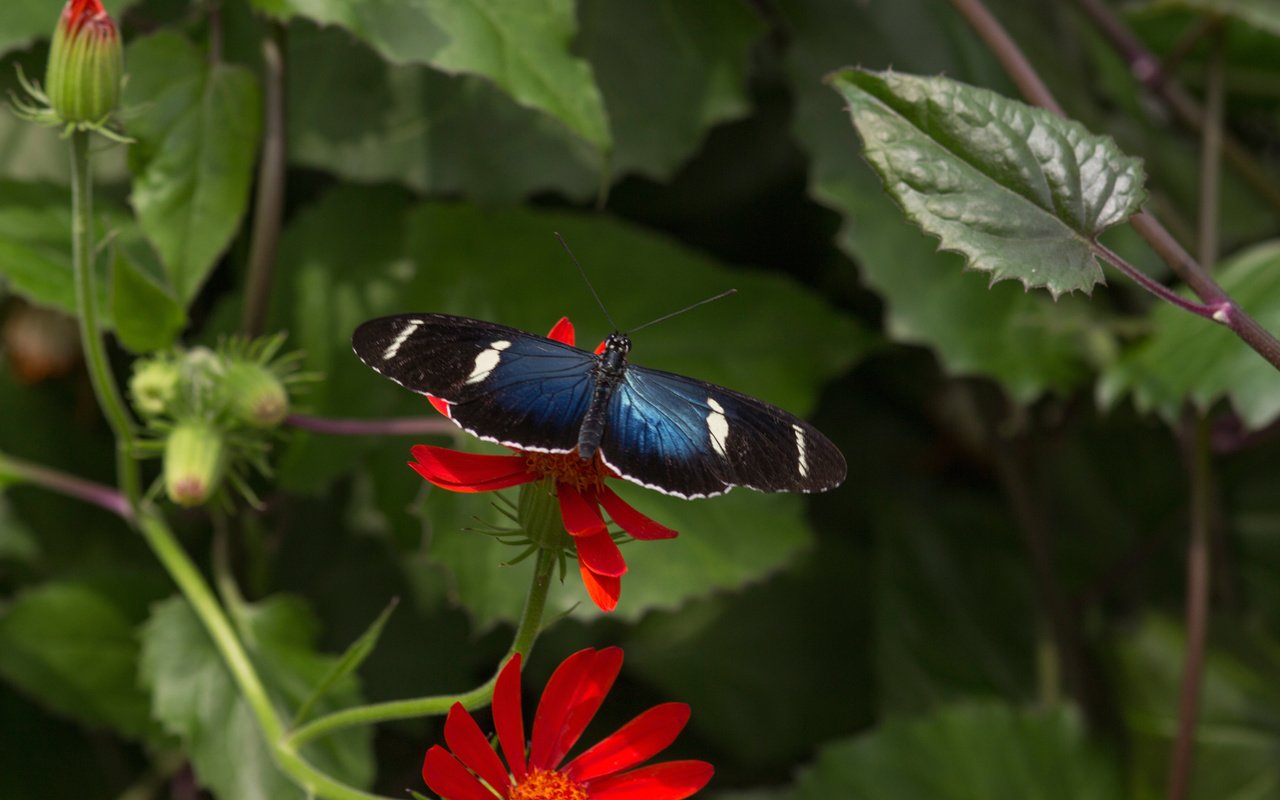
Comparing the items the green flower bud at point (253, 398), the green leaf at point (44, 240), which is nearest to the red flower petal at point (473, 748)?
the green flower bud at point (253, 398)

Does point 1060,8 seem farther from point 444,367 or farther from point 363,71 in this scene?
point 444,367

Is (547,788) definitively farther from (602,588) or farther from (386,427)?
(386,427)

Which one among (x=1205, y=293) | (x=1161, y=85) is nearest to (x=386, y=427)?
(x=1205, y=293)

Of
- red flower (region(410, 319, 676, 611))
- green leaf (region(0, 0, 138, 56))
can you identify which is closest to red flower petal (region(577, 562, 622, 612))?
red flower (region(410, 319, 676, 611))

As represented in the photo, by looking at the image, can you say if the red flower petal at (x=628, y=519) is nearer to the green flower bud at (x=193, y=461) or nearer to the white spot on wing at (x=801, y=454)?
the white spot on wing at (x=801, y=454)

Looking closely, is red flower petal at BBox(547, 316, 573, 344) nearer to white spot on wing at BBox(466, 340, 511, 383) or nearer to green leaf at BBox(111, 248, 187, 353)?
white spot on wing at BBox(466, 340, 511, 383)
